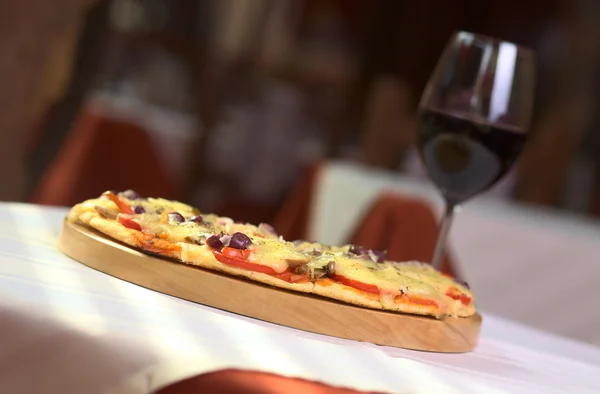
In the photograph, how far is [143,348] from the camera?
651 millimetres

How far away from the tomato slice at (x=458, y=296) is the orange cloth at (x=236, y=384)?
0.29m

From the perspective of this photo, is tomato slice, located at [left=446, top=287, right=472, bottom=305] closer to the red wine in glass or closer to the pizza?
the pizza

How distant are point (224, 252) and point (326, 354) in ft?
0.43

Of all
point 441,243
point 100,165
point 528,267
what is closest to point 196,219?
point 441,243

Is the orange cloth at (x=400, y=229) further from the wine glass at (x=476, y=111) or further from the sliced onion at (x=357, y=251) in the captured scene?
the sliced onion at (x=357, y=251)

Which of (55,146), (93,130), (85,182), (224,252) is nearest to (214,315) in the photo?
(224,252)

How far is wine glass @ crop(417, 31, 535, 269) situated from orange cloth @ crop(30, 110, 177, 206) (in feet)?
5.75

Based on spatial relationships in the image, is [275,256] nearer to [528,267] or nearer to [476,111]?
[476,111]

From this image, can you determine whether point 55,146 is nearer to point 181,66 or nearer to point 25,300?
point 25,300

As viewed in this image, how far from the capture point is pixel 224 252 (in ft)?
2.59

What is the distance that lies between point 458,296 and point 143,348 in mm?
372

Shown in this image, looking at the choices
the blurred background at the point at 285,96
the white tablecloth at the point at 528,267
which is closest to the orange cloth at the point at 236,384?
the white tablecloth at the point at 528,267

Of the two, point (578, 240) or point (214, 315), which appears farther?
point (578, 240)

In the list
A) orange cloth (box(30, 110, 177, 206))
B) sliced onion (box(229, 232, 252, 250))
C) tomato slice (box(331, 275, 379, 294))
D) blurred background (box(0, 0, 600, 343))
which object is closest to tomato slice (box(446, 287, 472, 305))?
tomato slice (box(331, 275, 379, 294))
